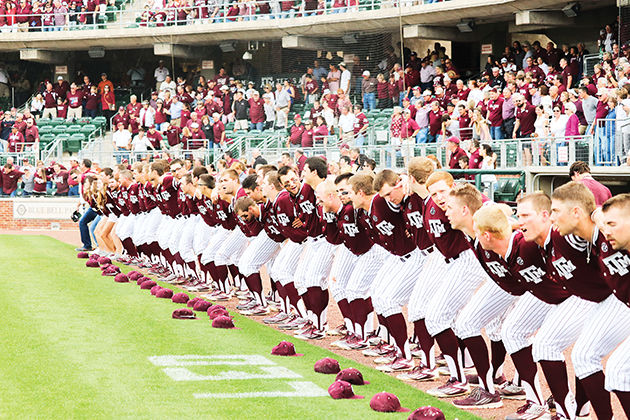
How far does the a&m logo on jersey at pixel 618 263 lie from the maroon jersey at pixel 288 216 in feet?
15.1

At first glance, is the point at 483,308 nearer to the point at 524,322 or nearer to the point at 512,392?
the point at 524,322

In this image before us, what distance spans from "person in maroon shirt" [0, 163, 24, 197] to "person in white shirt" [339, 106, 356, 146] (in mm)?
10401

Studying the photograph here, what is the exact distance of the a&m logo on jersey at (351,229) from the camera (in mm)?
8188

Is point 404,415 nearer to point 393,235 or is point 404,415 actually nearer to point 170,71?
point 393,235

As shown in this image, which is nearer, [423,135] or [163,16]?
[423,135]

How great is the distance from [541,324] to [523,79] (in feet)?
42.3

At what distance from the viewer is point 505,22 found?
24.5 meters

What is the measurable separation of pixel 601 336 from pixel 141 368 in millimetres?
3703

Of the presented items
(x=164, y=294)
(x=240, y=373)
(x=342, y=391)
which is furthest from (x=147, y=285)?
(x=342, y=391)

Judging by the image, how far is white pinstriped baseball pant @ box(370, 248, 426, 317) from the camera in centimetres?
723

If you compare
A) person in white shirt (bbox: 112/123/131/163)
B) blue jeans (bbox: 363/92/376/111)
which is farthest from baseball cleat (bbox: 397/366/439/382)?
person in white shirt (bbox: 112/123/131/163)

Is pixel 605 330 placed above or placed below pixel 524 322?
above

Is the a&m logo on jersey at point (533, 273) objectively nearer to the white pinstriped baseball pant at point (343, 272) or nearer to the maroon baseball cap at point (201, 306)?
the white pinstriped baseball pant at point (343, 272)

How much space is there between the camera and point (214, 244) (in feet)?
37.7
